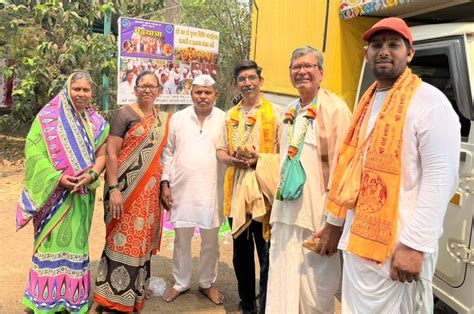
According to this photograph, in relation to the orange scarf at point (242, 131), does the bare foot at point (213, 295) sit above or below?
below

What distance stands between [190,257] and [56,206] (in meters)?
1.14

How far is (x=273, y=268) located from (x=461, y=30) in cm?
168

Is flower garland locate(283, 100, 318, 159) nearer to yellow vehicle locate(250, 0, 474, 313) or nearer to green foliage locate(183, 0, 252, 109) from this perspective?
yellow vehicle locate(250, 0, 474, 313)

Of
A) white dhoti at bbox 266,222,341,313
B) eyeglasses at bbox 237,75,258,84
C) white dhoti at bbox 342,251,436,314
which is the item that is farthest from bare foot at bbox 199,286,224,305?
white dhoti at bbox 342,251,436,314

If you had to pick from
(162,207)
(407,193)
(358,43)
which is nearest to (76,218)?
(162,207)

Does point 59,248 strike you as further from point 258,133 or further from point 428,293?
point 428,293

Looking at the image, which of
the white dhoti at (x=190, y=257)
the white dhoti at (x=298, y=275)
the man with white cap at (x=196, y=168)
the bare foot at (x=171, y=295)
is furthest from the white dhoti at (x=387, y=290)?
the bare foot at (x=171, y=295)

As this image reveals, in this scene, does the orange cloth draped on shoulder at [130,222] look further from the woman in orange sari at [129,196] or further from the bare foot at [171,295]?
the bare foot at [171,295]

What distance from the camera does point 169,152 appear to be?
335 cm

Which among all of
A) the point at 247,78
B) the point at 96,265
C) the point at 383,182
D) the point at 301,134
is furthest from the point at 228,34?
the point at 383,182

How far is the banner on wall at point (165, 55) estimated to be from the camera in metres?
5.82

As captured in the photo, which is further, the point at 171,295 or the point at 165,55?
the point at 165,55

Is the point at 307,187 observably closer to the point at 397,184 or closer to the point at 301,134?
the point at 301,134

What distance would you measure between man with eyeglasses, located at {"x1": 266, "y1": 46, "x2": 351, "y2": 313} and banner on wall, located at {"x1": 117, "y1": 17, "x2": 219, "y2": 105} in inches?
141
